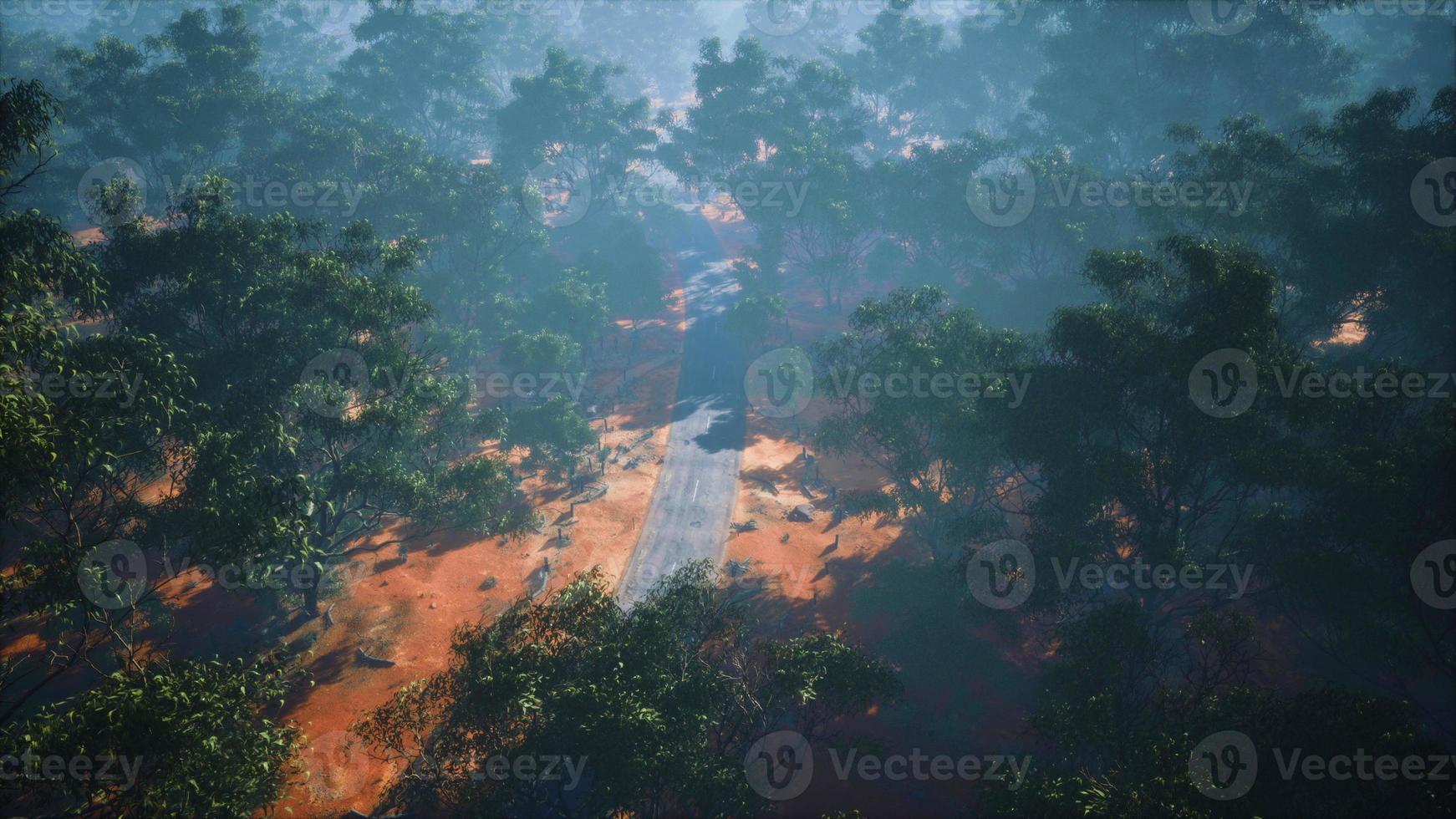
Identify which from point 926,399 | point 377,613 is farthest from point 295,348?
point 926,399

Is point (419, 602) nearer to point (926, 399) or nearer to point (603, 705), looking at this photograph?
point (603, 705)

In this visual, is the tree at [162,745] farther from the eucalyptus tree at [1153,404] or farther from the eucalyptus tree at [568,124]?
the eucalyptus tree at [568,124]

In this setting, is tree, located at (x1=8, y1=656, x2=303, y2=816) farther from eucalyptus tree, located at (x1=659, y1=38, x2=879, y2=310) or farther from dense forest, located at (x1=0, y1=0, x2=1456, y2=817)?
eucalyptus tree, located at (x1=659, y1=38, x2=879, y2=310)

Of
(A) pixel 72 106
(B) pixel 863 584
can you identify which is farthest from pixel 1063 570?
(A) pixel 72 106

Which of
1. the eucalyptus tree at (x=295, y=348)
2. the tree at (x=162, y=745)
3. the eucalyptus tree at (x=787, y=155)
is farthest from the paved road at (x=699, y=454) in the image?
the tree at (x=162, y=745)

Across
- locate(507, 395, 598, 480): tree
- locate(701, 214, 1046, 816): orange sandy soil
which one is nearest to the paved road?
locate(701, 214, 1046, 816): orange sandy soil

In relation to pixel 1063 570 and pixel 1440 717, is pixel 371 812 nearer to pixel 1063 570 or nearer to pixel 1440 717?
pixel 1063 570
